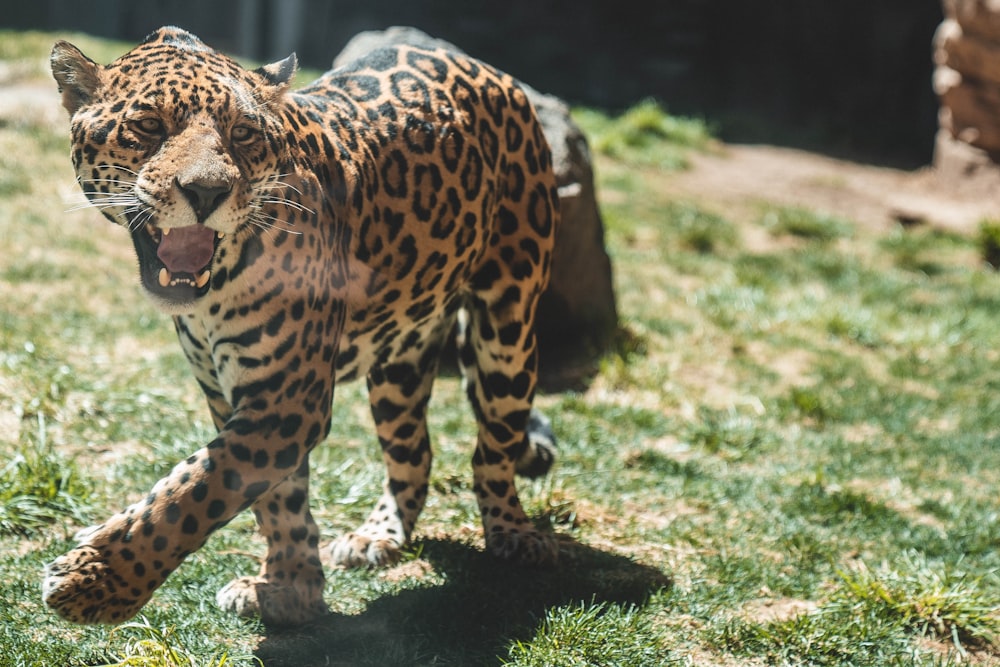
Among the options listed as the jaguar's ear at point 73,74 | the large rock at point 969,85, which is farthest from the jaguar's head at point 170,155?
the large rock at point 969,85

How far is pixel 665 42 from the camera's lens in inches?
688

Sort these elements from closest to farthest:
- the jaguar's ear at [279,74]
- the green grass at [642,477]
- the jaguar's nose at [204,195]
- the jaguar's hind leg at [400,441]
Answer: the jaguar's nose at [204,195], the jaguar's ear at [279,74], the green grass at [642,477], the jaguar's hind leg at [400,441]

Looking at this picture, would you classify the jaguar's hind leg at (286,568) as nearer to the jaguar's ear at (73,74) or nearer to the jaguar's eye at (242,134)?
the jaguar's eye at (242,134)

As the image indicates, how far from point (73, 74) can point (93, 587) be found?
1545 millimetres

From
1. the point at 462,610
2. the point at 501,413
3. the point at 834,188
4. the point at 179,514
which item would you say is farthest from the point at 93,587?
the point at 834,188

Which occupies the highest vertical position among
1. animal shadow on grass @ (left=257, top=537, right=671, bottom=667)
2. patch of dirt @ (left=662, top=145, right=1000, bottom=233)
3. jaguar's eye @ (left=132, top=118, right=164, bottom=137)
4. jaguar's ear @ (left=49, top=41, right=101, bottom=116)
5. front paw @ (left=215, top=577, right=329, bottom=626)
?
jaguar's ear @ (left=49, top=41, right=101, bottom=116)

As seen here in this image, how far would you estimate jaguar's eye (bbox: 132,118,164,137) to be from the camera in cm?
339

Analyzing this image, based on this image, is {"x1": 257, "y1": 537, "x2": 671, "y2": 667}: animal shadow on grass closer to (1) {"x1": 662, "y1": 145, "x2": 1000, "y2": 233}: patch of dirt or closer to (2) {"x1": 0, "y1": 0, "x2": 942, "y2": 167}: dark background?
(1) {"x1": 662, "y1": 145, "x2": 1000, "y2": 233}: patch of dirt

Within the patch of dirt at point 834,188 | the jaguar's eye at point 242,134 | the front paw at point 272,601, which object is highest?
the jaguar's eye at point 242,134

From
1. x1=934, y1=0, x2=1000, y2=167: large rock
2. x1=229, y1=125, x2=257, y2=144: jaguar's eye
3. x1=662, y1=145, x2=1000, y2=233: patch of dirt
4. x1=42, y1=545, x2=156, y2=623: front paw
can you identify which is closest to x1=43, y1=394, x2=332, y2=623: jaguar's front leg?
x1=42, y1=545, x2=156, y2=623: front paw

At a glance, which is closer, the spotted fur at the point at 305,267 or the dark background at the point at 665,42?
the spotted fur at the point at 305,267

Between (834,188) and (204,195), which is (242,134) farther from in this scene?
(834,188)

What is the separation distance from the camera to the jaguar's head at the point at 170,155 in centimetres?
333

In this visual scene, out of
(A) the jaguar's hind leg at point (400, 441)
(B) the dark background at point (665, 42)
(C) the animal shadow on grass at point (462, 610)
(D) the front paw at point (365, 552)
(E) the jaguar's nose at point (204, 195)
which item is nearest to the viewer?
(E) the jaguar's nose at point (204, 195)
